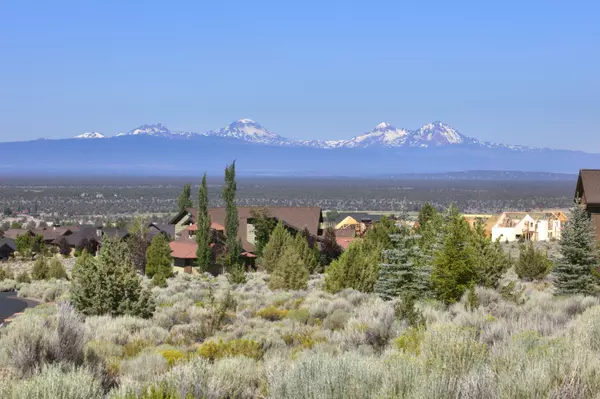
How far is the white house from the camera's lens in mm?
63156

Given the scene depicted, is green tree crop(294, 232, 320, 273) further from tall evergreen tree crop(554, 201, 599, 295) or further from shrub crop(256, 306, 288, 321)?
shrub crop(256, 306, 288, 321)

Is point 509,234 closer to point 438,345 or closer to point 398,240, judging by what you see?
point 398,240

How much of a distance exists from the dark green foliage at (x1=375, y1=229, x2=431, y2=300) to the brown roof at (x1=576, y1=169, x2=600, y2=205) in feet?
42.5

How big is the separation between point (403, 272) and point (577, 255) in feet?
18.3

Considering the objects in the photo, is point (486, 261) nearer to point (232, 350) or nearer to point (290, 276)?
point (290, 276)

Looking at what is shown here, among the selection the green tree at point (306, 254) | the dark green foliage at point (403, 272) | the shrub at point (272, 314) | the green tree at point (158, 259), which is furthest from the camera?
the green tree at point (158, 259)

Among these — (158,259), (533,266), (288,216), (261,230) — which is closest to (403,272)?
(533,266)

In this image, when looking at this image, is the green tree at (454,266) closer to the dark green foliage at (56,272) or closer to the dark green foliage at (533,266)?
the dark green foliage at (533,266)

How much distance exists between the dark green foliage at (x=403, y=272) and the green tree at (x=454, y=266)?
0.60m

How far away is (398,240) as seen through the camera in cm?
2119

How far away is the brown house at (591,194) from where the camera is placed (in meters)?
30.9

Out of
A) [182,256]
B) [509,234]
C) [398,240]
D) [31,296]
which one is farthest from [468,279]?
[509,234]

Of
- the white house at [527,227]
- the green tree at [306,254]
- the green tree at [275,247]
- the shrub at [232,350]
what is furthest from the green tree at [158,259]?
the white house at [527,227]

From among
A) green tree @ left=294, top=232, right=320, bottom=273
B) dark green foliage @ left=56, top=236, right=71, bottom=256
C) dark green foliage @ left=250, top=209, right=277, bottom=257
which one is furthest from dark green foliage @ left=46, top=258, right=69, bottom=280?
dark green foliage @ left=56, top=236, right=71, bottom=256
